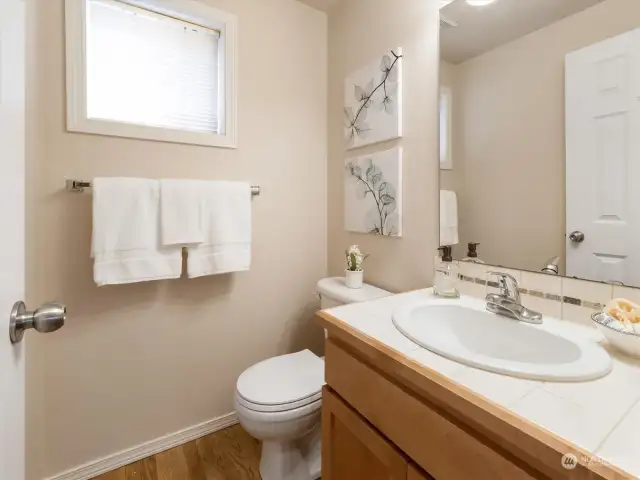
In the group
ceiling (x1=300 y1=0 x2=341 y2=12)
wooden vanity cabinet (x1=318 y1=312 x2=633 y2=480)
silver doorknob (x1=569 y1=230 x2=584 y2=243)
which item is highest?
ceiling (x1=300 y1=0 x2=341 y2=12)

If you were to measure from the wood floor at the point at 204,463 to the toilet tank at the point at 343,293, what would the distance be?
81 cm

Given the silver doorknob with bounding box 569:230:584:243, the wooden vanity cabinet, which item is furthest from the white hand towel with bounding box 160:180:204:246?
the silver doorknob with bounding box 569:230:584:243

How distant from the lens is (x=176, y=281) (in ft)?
5.16

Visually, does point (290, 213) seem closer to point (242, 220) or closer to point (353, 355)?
point (242, 220)

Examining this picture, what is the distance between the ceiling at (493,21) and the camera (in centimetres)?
96

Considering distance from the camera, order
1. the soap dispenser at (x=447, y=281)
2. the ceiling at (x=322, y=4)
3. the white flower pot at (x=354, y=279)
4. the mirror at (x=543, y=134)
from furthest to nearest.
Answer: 1. the ceiling at (x=322, y=4)
2. the white flower pot at (x=354, y=279)
3. the soap dispenser at (x=447, y=281)
4. the mirror at (x=543, y=134)

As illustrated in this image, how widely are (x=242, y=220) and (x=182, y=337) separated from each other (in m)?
0.66

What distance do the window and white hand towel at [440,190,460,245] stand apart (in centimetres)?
12

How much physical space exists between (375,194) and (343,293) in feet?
1.71

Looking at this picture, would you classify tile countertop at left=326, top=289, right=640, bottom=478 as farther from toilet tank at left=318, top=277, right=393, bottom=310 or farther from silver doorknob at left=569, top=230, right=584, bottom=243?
toilet tank at left=318, top=277, right=393, bottom=310

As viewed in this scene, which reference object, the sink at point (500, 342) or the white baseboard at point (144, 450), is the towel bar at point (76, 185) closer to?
the white baseboard at point (144, 450)

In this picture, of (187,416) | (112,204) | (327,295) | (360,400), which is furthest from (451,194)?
(187,416)

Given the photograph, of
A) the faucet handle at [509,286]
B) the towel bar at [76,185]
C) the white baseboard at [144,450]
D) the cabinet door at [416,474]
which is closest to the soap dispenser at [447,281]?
the faucet handle at [509,286]

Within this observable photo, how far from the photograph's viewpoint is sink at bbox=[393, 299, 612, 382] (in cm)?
62
